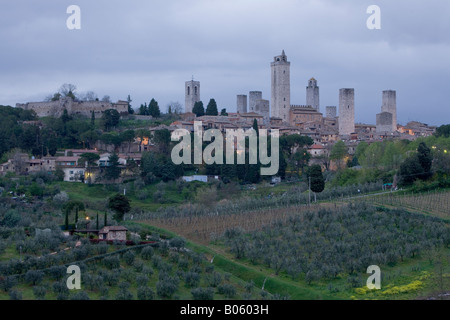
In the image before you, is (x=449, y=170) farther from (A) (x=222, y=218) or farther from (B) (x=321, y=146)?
(B) (x=321, y=146)

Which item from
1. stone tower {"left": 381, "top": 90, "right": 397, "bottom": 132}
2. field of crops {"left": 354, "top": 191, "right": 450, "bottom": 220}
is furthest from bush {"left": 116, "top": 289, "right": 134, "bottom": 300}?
stone tower {"left": 381, "top": 90, "right": 397, "bottom": 132}

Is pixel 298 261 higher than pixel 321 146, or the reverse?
pixel 321 146

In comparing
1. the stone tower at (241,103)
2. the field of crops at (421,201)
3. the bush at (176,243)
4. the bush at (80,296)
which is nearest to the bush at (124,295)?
the bush at (80,296)

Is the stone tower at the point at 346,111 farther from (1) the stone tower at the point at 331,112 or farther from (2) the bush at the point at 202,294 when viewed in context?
(2) the bush at the point at 202,294

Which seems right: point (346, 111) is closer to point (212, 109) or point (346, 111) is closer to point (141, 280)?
point (212, 109)

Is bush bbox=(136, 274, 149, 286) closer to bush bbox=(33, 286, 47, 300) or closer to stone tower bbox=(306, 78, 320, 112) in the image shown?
bush bbox=(33, 286, 47, 300)
